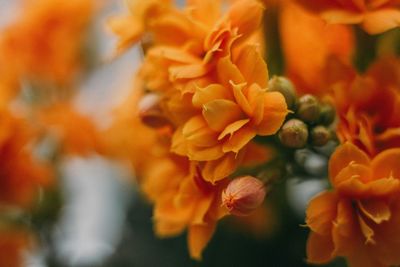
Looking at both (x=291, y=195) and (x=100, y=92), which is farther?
(x=100, y=92)

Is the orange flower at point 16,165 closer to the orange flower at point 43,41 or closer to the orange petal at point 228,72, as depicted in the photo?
the orange flower at point 43,41

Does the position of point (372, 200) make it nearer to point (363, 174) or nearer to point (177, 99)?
point (363, 174)

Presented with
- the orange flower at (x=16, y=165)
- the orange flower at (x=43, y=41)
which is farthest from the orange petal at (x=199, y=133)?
the orange flower at (x=43, y=41)

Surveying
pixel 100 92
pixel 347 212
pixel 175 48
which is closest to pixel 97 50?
pixel 100 92

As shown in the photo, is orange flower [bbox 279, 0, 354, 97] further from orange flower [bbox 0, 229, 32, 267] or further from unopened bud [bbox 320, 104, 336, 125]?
orange flower [bbox 0, 229, 32, 267]

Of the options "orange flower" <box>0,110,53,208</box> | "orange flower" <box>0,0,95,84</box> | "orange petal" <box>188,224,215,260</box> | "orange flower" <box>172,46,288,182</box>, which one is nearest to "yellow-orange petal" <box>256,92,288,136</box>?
"orange flower" <box>172,46,288,182</box>

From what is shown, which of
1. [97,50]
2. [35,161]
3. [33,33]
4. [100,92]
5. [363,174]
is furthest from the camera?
[100,92]
